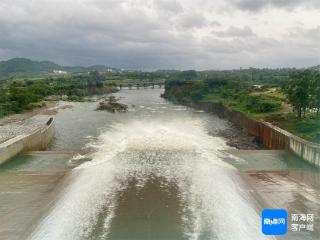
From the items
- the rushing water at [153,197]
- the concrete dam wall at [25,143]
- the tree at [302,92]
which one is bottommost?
the rushing water at [153,197]

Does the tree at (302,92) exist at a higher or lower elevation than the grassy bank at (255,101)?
higher

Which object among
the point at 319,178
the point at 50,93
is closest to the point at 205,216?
the point at 319,178

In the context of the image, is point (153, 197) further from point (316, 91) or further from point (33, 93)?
point (33, 93)

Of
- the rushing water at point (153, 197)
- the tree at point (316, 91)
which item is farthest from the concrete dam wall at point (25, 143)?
the tree at point (316, 91)

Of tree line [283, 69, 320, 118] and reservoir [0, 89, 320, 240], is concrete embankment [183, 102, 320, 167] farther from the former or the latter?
tree line [283, 69, 320, 118]

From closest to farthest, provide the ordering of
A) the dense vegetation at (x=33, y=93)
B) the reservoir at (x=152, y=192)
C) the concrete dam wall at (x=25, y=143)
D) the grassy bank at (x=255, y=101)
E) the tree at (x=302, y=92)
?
1. the reservoir at (x=152, y=192)
2. the concrete dam wall at (x=25, y=143)
3. the grassy bank at (x=255, y=101)
4. the tree at (x=302, y=92)
5. the dense vegetation at (x=33, y=93)

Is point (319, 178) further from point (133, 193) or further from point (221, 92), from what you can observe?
point (221, 92)

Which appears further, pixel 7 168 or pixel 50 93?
pixel 50 93

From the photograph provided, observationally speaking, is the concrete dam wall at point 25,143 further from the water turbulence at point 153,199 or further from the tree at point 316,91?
the tree at point 316,91

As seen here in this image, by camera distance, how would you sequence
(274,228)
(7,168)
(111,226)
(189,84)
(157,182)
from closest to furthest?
(274,228) → (111,226) → (157,182) → (7,168) → (189,84)
